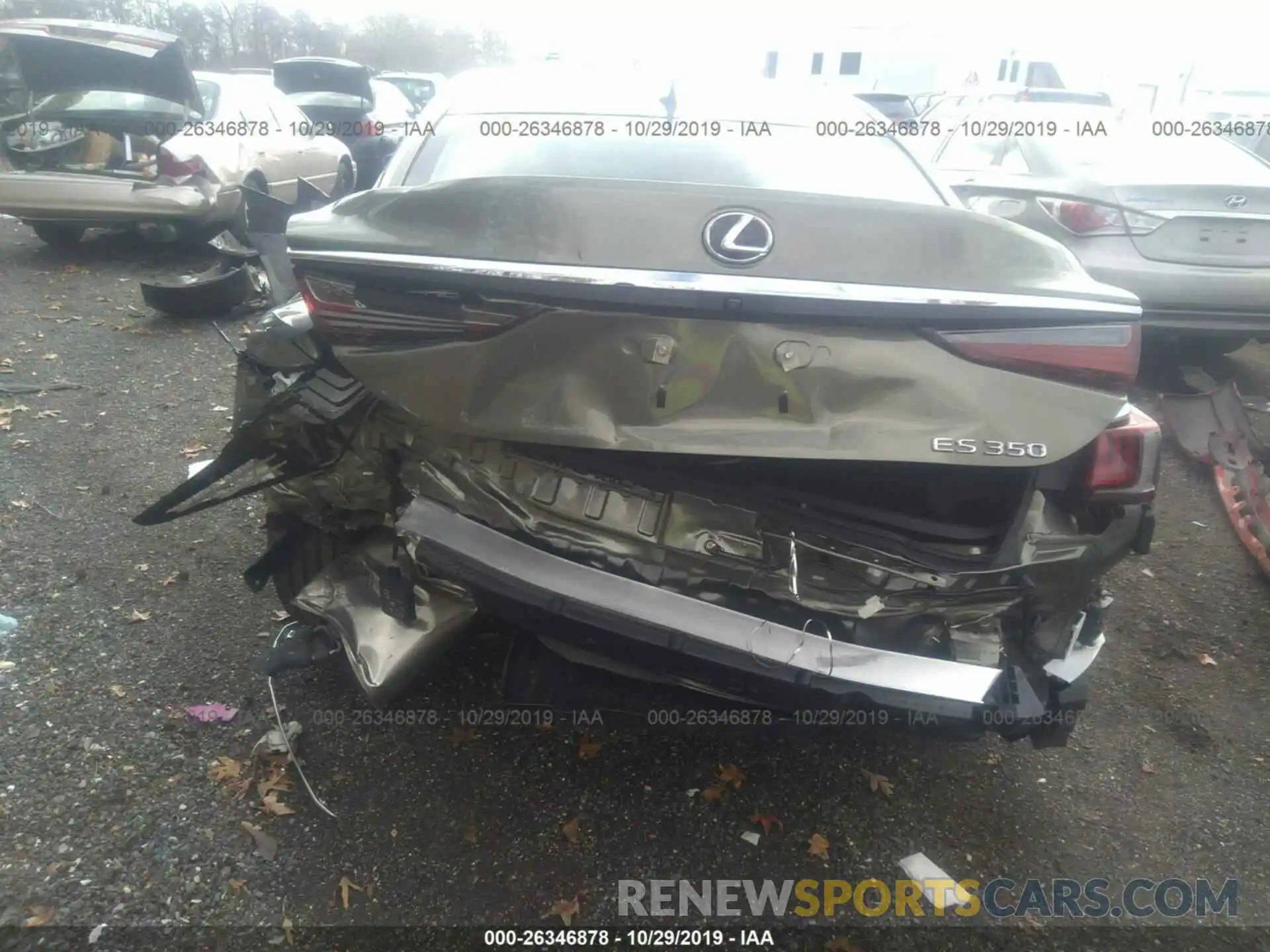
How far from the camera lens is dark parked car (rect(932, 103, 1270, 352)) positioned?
493 centimetres

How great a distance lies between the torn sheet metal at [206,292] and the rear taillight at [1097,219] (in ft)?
18.3

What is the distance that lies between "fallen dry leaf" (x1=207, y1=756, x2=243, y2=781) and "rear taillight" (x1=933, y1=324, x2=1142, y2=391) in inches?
86.1

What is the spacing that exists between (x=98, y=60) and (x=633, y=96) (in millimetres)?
6650

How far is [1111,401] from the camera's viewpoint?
1.86 metres

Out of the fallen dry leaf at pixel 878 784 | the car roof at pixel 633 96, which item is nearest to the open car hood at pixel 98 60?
the car roof at pixel 633 96

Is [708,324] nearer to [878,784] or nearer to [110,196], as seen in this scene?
[878,784]

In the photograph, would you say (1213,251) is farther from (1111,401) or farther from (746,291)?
(746,291)

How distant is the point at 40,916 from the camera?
196 centimetres

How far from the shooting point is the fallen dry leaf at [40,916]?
76.7 inches

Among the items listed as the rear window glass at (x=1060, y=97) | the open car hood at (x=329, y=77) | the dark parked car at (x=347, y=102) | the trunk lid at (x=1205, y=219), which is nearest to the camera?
the trunk lid at (x=1205, y=219)

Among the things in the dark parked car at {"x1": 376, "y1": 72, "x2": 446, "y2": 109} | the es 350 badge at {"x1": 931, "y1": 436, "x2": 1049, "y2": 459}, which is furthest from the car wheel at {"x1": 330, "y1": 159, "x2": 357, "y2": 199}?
the dark parked car at {"x1": 376, "y1": 72, "x2": 446, "y2": 109}

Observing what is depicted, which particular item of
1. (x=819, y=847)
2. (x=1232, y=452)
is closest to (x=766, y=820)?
(x=819, y=847)

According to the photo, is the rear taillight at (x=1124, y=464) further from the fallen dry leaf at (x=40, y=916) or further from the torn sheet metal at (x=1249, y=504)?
the fallen dry leaf at (x=40, y=916)
